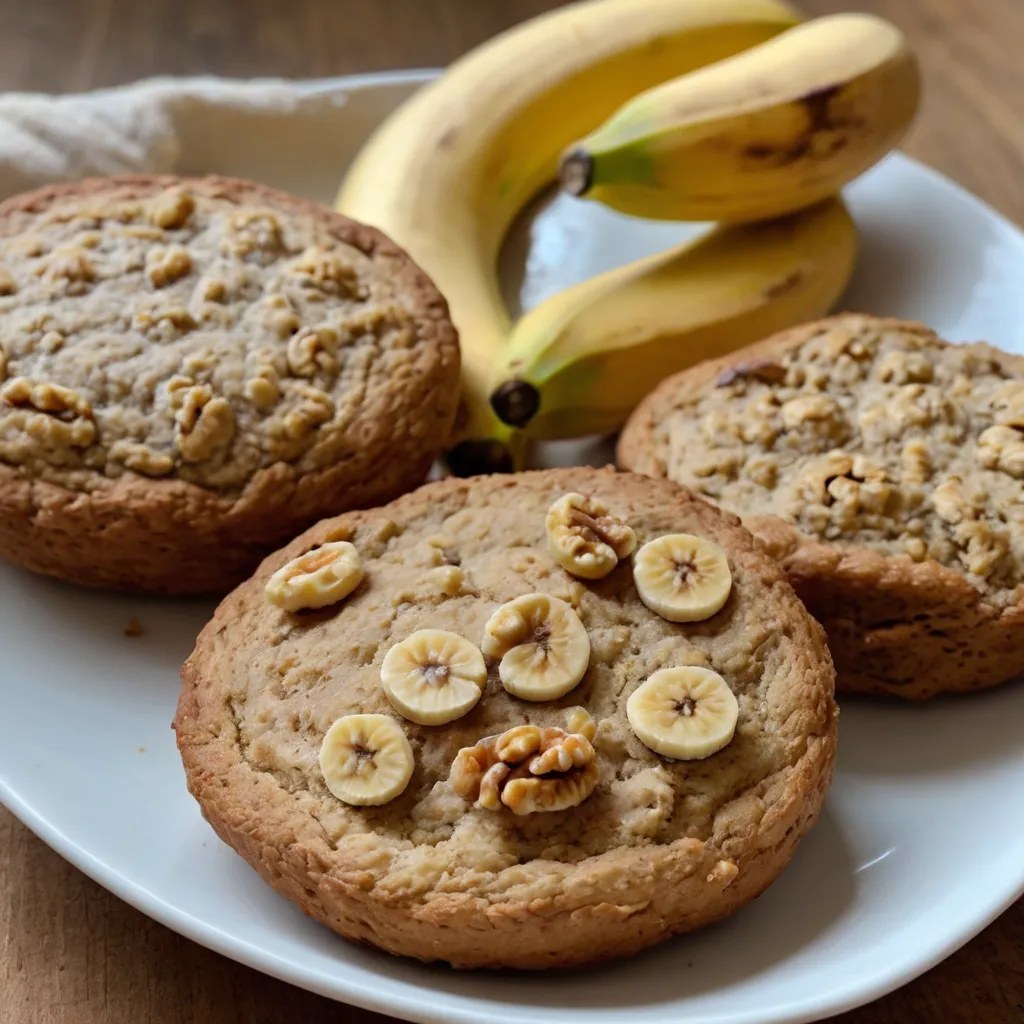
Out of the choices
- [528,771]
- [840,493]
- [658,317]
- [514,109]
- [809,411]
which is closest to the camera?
[528,771]

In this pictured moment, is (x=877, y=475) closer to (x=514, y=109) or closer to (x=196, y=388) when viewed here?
(x=196, y=388)

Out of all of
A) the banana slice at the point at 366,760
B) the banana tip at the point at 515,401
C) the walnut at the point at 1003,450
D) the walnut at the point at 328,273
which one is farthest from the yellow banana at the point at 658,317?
the banana slice at the point at 366,760

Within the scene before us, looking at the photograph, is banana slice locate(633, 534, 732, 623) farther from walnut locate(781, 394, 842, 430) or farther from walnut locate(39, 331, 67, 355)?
walnut locate(39, 331, 67, 355)

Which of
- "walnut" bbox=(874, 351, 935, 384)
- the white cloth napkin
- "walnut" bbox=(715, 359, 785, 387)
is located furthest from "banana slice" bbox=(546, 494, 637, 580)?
the white cloth napkin

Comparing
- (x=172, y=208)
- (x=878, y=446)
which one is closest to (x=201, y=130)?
(x=172, y=208)

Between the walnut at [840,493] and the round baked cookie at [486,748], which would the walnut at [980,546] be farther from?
the round baked cookie at [486,748]

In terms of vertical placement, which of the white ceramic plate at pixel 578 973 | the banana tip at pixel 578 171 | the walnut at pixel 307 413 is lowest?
the white ceramic plate at pixel 578 973

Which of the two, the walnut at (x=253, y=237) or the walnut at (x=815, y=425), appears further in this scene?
the walnut at (x=253, y=237)
